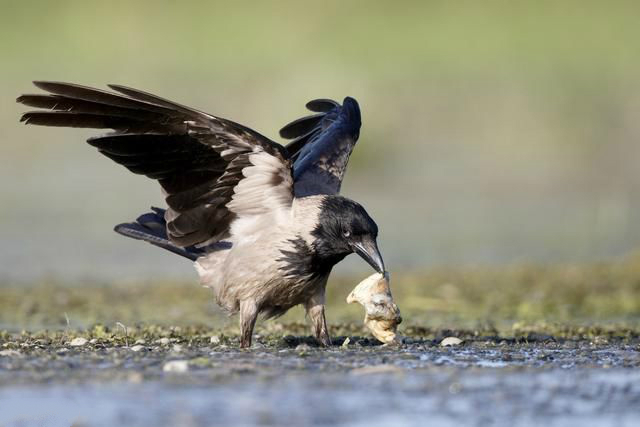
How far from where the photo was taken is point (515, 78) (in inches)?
845

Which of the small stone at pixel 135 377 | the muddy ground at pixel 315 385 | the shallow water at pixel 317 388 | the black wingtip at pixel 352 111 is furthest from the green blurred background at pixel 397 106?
the small stone at pixel 135 377

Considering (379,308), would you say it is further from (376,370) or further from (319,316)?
(376,370)

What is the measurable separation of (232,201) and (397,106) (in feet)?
39.9

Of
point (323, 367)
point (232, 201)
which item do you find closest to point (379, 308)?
point (232, 201)

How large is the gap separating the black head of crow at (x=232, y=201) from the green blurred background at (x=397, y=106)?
534 centimetres

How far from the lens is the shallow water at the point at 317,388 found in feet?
20.0

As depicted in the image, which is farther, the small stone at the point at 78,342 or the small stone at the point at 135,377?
the small stone at the point at 78,342

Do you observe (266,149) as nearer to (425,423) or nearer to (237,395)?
(237,395)

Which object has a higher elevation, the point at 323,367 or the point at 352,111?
the point at 352,111

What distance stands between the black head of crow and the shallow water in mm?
754

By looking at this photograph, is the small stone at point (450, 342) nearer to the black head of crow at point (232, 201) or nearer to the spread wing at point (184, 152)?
the black head of crow at point (232, 201)

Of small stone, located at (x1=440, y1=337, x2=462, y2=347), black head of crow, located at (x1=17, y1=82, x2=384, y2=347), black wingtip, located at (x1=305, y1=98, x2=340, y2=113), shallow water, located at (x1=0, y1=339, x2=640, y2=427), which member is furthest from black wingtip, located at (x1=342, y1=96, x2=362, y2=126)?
shallow water, located at (x1=0, y1=339, x2=640, y2=427)

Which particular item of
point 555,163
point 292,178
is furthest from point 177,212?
point 555,163

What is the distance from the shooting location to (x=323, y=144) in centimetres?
1007
